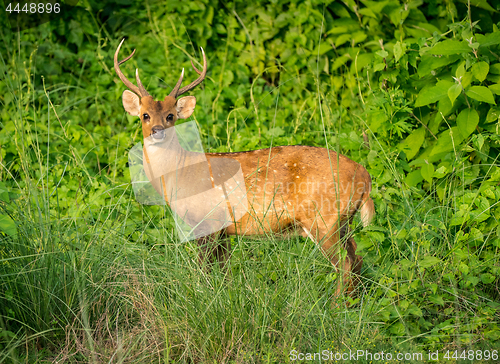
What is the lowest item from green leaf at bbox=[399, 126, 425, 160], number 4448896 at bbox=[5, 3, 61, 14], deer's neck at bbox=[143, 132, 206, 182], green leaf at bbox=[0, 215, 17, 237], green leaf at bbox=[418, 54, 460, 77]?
green leaf at bbox=[399, 126, 425, 160]

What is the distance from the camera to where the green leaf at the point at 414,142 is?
4.04m

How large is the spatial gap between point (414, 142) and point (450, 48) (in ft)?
2.44

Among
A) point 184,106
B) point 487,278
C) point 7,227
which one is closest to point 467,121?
point 487,278

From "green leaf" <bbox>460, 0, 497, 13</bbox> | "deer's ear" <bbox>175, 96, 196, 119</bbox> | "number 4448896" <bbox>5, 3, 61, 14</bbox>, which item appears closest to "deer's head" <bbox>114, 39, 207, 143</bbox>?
"deer's ear" <bbox>175, 96, 196, 119</bbox>

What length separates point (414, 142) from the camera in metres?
4.05

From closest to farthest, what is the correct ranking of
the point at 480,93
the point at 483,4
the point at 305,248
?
the point at 305,248
the point at 480,93
the point at 483,4

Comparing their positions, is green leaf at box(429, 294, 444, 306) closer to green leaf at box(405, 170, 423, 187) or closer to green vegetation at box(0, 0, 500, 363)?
green vegetation at box(0, 0, 500, 363)

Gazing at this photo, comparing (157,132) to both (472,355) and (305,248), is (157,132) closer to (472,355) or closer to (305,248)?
(305,248)

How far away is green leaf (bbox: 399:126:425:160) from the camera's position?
4039 mm

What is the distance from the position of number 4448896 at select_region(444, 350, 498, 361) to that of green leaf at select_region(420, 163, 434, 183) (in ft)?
4.73


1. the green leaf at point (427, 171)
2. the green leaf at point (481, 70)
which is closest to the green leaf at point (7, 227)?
the green leaf at point (427, 171)

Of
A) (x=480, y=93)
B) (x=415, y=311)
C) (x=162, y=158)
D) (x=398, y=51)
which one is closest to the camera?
(x=415, y=311)

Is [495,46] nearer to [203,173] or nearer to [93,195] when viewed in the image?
[203,173]

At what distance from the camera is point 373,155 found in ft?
11.5
